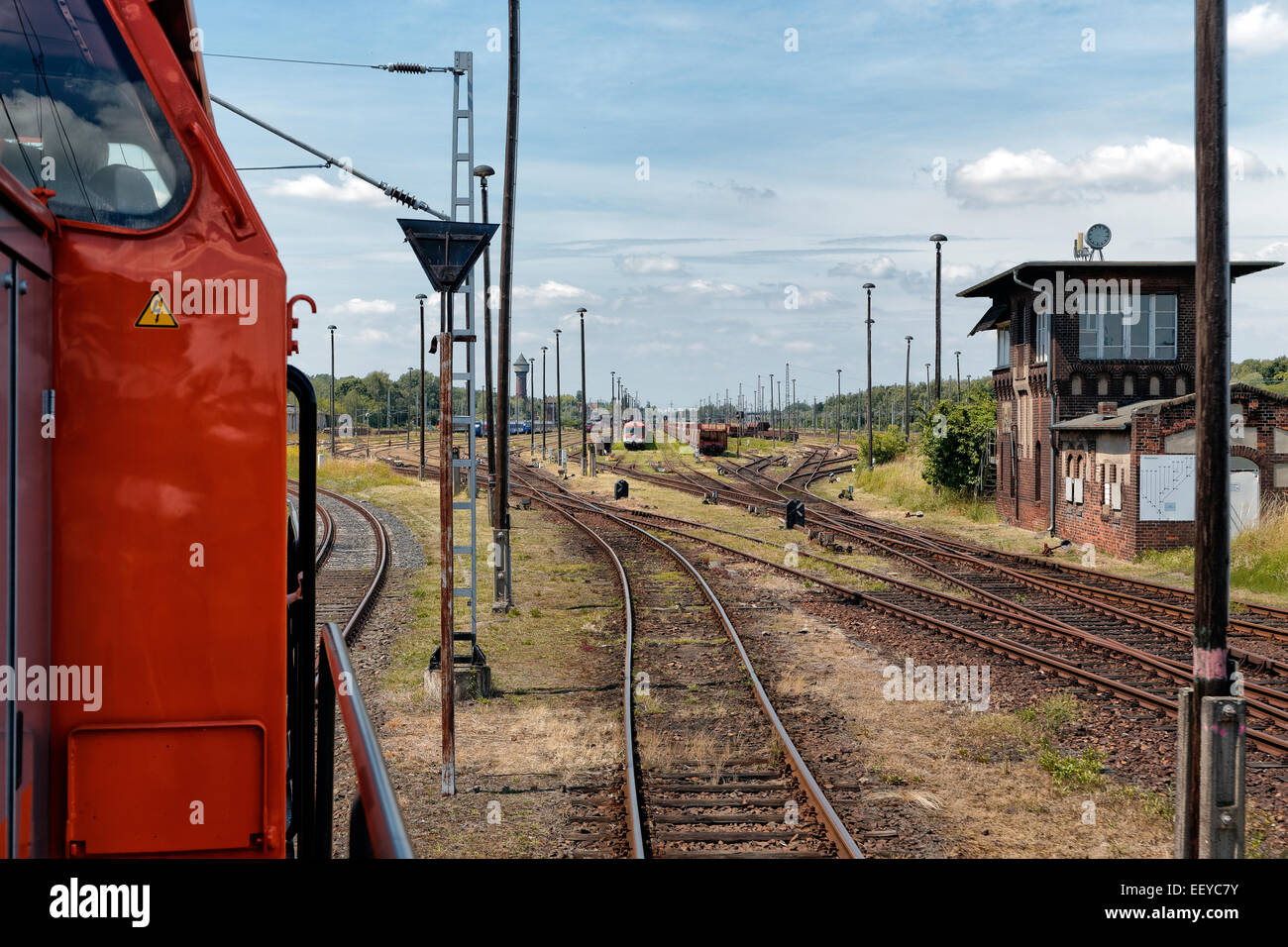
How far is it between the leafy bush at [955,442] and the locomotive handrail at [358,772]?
34.2 meters

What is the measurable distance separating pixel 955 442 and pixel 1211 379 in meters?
29.3

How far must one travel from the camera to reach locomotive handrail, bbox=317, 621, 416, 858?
240 centimetres

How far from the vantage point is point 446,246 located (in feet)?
28.2

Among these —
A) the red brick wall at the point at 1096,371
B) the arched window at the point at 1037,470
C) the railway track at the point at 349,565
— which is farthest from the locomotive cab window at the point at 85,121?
the arched window at the point at 1037,470

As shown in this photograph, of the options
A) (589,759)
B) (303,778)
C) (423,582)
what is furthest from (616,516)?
(303,778)

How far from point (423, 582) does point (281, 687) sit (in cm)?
1716

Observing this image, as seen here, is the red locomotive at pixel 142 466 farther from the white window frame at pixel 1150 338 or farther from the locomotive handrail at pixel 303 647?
the white window frame at pixel 1150 338

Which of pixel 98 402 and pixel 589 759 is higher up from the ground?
pixel 98 402

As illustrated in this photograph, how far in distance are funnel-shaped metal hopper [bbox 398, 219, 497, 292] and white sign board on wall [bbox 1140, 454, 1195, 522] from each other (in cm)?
1949

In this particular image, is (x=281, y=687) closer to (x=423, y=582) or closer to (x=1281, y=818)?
(x=1281, y=818)

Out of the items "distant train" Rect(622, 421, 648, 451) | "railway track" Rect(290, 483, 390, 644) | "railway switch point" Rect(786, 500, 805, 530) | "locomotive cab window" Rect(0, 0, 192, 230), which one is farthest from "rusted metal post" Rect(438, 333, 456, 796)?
"distant train" Rect(622, 421, 648, 451)

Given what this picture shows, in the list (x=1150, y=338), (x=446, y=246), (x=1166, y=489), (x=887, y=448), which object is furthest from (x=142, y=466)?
(x=887, y=448)

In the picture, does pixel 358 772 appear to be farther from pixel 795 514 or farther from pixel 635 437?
pixel 635 437
